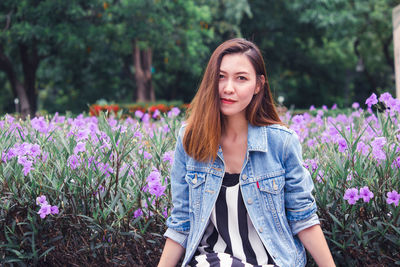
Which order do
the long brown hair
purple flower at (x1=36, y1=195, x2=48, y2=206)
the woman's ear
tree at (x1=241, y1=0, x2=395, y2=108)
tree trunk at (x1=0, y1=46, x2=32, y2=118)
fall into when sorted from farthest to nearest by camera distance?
tree at (x1=241, y1=0, x2=395, y2=108), tree trunk at (x1=0, y1=46, x2=32, y2=118), purple flower at (x1=36, y1=195, x2=48, y2=206), the woman's ear, the long brown hair

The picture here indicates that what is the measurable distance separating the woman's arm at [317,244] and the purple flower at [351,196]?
24 cm

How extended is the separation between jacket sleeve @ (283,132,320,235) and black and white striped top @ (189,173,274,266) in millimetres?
172

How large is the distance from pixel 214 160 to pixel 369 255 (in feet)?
2.73

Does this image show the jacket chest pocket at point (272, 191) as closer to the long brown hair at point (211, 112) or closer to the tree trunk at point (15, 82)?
the long brown hair at point (211, 112)

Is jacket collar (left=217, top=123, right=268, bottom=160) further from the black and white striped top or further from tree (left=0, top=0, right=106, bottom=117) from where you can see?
tree (left=0, top=0, right=106, bottom=117)

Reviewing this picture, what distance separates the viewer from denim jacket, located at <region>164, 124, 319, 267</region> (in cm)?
181

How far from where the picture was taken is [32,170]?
2312mm

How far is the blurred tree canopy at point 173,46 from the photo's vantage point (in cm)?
1241

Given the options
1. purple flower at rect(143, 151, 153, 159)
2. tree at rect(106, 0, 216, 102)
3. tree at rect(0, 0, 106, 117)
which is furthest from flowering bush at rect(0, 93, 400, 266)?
tree at rect(106, 0, 216, 102)

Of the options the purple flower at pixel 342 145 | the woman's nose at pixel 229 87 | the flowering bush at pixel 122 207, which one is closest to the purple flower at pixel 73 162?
the flowering bush at pixel 122 207

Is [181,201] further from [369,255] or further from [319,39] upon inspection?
[319,39]

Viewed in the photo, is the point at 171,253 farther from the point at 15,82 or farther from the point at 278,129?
the point at 15,82

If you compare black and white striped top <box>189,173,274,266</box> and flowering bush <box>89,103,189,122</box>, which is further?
flowering bush <box>89,103,189,122</box>

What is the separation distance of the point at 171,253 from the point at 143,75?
15099 millimetres
